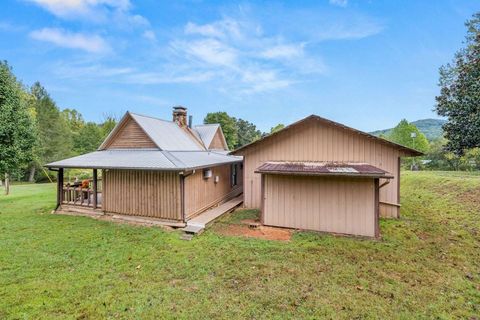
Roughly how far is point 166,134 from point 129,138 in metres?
1.76

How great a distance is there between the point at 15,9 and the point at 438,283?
20.8m

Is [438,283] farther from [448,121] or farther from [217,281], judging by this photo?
[448,121]

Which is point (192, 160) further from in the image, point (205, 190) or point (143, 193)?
point (143, 193)

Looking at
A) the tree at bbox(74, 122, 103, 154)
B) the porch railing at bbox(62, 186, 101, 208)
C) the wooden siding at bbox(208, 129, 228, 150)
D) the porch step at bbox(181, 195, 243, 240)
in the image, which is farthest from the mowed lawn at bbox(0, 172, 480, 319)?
the tree at bbox(74, 122, 103, 154)

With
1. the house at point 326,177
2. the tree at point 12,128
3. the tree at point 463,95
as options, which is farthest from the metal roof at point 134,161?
the tree at point 463,95

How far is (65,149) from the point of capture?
105 ft

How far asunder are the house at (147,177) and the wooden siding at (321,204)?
9.71ft

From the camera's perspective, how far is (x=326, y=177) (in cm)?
741

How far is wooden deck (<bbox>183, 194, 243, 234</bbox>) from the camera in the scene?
7.72 m

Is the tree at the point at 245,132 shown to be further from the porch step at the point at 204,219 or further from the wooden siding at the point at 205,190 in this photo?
the porch step at the point at 204,219

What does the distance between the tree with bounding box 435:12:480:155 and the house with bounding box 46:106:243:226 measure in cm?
1036

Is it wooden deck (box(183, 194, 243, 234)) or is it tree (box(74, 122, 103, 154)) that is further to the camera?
tree (box(74, 122, 103, 154))

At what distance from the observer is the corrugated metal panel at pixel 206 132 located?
54.1 ft

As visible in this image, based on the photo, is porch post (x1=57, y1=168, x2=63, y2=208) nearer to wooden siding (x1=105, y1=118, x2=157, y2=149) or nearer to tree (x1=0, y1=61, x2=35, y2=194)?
wooden siding (x1=105, y1=118, x2=157, y2=149)
